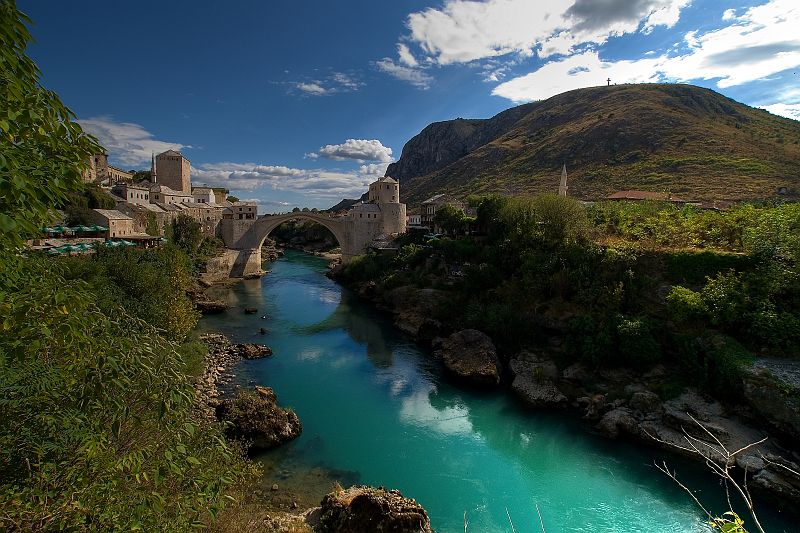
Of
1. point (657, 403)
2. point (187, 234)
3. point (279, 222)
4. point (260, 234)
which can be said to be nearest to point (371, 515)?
point (657, 403)

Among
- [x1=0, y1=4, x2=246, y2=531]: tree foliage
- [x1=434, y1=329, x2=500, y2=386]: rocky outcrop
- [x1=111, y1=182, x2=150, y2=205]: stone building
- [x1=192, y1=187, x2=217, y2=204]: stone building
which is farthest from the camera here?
[x1=192, y1=187, x2=217, y2=204]: stone building

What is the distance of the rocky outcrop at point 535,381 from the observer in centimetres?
1286

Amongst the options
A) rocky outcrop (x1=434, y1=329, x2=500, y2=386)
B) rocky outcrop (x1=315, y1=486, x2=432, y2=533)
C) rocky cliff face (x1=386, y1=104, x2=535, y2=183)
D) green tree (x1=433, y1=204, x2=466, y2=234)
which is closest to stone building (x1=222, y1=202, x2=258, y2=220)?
green tree (x1=433, y1=204, x2=466, y2=234)

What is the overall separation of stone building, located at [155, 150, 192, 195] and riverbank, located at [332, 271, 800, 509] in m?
39.6

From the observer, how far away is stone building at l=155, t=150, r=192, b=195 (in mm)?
43188

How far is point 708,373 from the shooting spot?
450 inches

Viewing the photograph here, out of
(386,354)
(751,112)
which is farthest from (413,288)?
(751,112)

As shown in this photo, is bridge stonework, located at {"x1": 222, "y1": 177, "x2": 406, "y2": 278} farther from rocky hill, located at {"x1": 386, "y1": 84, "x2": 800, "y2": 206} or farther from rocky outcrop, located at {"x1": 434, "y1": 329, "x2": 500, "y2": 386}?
rocky outcrop, located at {"x1": 434, "y1": 329, "x2": 500, "y2": 386}

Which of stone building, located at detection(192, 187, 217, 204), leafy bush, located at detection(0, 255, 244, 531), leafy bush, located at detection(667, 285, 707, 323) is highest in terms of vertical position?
stone building, located at detection(192, 187, 217, 204)

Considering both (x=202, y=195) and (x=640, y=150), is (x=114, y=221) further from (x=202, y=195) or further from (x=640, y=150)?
(x=640, y=150)

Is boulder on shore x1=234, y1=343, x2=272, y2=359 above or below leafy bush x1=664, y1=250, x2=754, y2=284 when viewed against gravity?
below

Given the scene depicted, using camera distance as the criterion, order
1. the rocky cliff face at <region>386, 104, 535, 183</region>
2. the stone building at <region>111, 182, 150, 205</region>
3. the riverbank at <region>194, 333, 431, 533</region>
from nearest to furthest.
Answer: the riverbank at <region>194, 333, 431, 533</region>, the stone building at <region>111, 182, 150, 205</region>, the rocky cliff face at <region>386, 104, 535, 183</region>

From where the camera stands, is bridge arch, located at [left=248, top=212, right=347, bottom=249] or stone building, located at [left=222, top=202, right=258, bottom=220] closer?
bridge arch, located at [left=248, top=212, right=347, bottom=249]

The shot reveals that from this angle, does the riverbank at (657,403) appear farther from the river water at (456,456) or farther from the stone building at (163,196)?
the stone building at (163,196)
